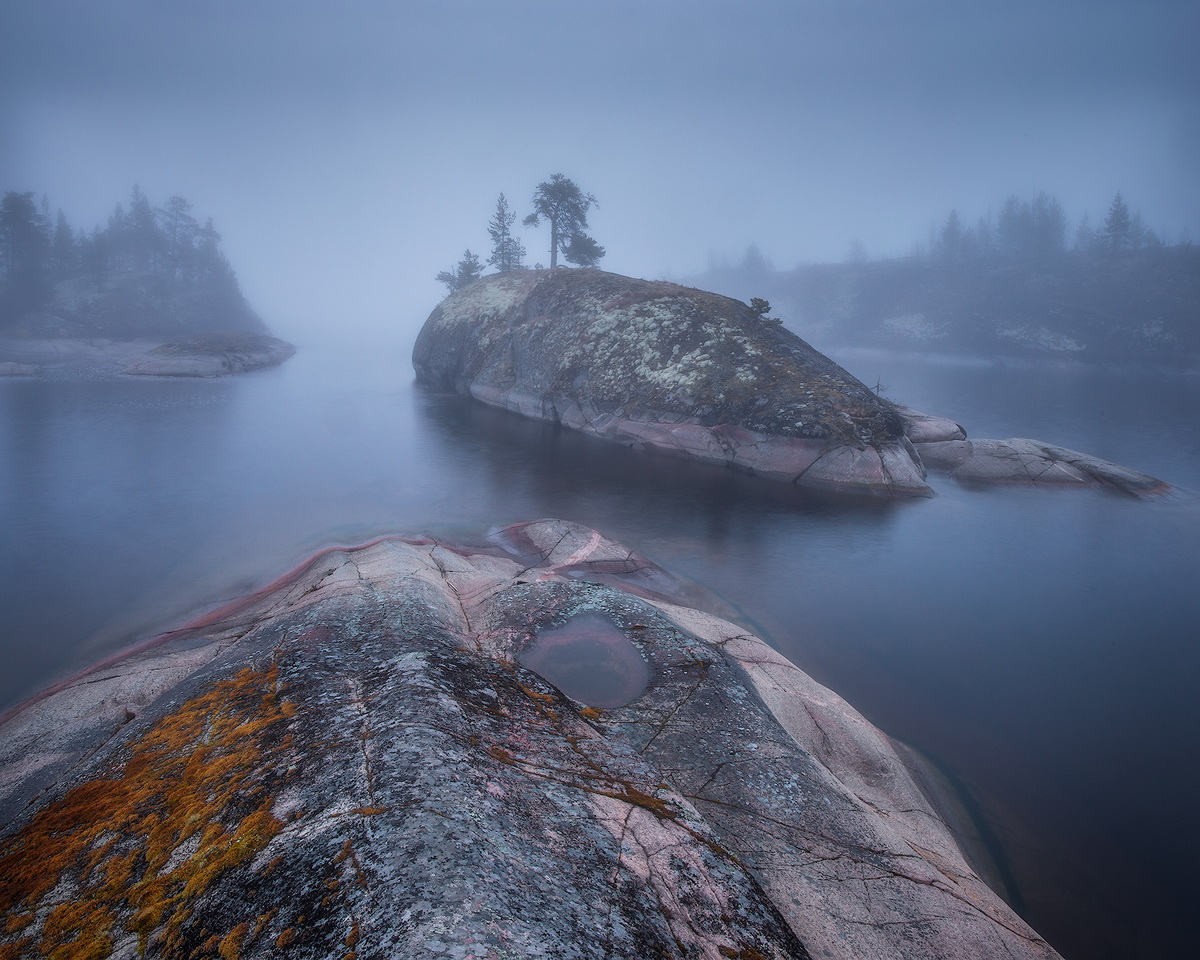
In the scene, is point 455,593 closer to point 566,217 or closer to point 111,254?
point 566,217

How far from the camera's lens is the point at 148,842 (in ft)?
13.6

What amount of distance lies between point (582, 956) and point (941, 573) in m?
16.3

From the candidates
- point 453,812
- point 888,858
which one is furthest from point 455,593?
point 888,858

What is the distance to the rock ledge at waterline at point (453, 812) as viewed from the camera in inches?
132

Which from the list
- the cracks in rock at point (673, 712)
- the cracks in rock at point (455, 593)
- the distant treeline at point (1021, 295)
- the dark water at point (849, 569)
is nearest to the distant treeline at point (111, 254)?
the dark water at point (849, 569)

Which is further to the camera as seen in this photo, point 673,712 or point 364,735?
point 673,712

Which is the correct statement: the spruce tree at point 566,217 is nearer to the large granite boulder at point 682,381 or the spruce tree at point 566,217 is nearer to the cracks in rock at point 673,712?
the large granite boulder at point 682,381

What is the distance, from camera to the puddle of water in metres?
7.71

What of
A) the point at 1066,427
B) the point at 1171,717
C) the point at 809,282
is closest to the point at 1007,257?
the point at 809,282

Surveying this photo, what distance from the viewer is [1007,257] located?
337 ft

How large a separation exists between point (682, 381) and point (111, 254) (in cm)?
9275

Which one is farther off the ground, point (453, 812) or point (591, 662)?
point (453, 812)

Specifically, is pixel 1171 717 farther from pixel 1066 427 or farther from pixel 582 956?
pixel 1066 427

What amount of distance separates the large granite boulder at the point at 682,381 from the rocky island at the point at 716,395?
0.07 meters
